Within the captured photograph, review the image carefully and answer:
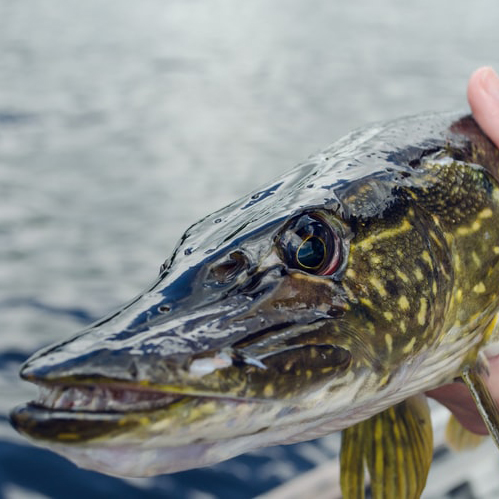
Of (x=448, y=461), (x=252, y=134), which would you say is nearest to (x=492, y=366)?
(x=448, y=461)

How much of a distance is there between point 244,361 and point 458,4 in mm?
22254

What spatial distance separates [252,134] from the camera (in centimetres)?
991

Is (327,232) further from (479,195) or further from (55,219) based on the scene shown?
(55,219)

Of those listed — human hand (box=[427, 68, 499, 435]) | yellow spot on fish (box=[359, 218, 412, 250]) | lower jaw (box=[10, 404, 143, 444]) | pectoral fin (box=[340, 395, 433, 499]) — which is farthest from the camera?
human hand (box=[427, 68, 499, 435])

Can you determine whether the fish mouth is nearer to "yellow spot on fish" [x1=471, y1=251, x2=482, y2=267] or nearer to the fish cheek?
the fish cheek

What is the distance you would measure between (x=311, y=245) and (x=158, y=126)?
895cm

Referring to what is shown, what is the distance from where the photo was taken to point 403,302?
137 centimetres

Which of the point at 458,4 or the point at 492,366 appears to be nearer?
the point at 492,366

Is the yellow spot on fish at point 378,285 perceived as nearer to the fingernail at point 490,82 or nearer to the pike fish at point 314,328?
the pike fish at point 314,328

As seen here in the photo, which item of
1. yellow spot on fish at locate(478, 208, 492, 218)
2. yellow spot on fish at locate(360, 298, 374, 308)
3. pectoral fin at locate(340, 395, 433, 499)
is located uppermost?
yellow spot on fish at locate(478, 208, 492, 218)

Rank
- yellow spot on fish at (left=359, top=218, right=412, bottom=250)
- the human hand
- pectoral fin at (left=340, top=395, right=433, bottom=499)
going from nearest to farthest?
1. yellow spot on fish at (left=359, top=218, right=412, bottom=250)
2. pectoral fin at (left=340, top=395, right=433, bottom=499)
3. the human hand

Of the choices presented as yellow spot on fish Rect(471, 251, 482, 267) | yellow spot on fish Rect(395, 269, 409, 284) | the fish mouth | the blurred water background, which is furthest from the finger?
the blurred water background

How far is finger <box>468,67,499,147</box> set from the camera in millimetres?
1822

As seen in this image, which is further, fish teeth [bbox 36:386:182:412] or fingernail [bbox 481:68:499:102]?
fingernail [bbox 481:68:499:102]
